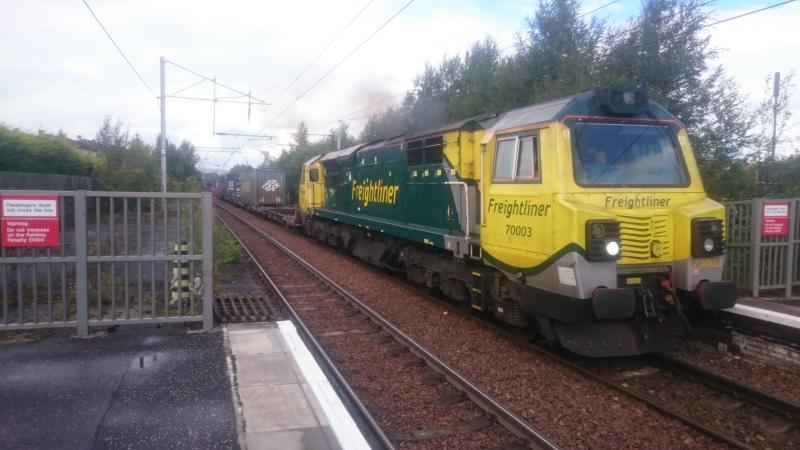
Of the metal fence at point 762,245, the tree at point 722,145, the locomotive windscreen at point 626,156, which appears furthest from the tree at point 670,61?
the locomotive windscreen at point 626,156

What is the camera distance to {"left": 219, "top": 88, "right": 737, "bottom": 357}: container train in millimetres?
6391

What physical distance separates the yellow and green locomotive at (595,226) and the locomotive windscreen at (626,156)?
14 millimetres

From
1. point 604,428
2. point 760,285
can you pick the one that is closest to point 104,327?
point 604,428

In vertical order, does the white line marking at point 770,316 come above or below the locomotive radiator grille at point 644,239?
below

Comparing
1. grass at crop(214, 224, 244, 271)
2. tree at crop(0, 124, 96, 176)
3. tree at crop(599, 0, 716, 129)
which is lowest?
grass at crop(214, 224, 244, 271)

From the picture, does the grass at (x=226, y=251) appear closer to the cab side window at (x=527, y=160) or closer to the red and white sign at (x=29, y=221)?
the red and white sign at (x=29, y=221)

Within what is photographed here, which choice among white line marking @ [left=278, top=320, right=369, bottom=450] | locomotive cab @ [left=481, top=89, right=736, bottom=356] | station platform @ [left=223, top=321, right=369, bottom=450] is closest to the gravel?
locomotive cab @ [left=481, top=89, right=736, bottom=356]

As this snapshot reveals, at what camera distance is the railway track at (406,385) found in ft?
17.5

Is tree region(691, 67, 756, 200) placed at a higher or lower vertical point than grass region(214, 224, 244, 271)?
higher

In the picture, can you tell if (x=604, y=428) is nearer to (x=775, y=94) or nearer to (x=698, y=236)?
(x=698, y=236)

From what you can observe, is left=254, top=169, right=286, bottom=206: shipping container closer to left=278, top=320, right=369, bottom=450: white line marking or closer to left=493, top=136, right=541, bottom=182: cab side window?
left=278, top=320, right=369, bottom=450: white line marking

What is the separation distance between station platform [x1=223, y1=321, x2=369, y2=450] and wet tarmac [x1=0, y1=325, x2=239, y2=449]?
0.16 meters

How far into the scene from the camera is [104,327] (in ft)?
25.8

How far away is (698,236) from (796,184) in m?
8.94
